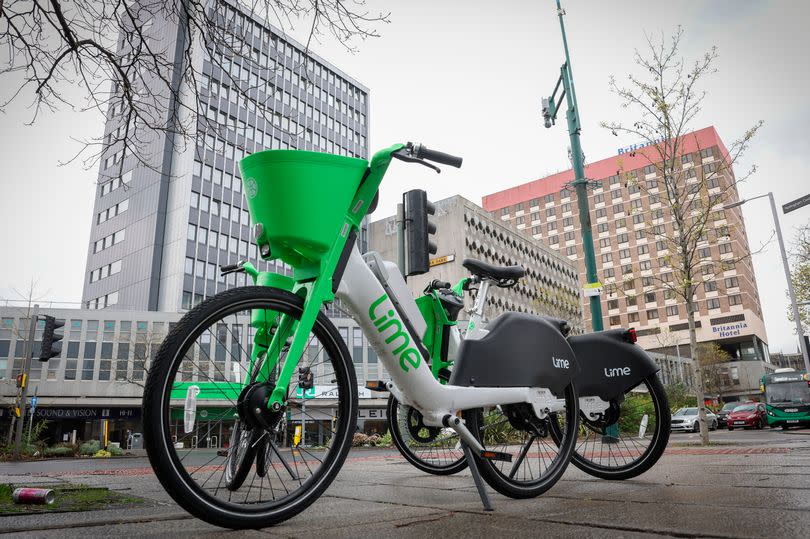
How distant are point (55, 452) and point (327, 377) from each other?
76.9ft

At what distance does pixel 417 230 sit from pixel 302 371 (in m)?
2.93

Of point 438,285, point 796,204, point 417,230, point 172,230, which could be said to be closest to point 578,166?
point 417,230

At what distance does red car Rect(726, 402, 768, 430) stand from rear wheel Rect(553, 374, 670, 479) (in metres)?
29.9

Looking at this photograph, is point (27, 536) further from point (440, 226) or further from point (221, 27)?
point (440, 226)

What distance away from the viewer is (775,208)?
82.2 ft

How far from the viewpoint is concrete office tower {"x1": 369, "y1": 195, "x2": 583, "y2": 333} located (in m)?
63.4

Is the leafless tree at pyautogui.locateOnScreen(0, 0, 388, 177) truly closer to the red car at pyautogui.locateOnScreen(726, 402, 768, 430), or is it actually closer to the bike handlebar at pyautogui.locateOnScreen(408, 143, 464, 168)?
the bike handlebar at pyautogui.locateOnScreen(408, 143, 464, 168)

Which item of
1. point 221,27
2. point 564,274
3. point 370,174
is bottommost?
point 370,174

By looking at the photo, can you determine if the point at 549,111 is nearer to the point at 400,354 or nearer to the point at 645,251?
the point at 400,354

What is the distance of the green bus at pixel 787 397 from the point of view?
81.3ft

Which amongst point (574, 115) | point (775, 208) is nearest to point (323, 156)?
point (574, 115)

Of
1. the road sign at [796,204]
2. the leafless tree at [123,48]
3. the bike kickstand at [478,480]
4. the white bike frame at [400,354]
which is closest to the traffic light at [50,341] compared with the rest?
the leafless tree at [123,48]

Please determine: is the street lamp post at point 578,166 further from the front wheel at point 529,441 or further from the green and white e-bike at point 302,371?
the green and white e-bike at point 302,371

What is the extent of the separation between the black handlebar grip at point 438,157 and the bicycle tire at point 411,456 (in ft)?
6.79
